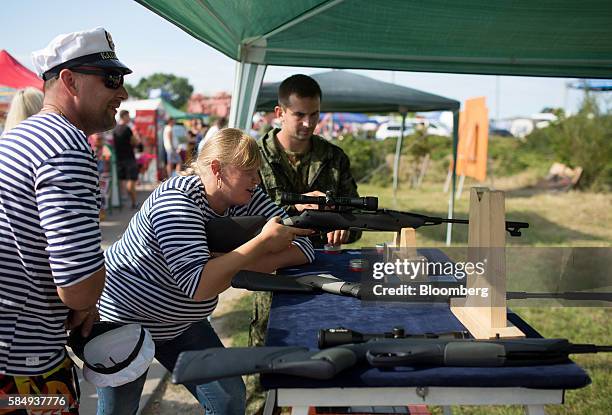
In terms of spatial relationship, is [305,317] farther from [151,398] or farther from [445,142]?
[445,142]

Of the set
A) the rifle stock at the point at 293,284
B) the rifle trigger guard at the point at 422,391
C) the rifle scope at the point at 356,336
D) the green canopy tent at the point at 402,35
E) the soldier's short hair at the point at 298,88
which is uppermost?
the green canopy tent at the point at 402,35

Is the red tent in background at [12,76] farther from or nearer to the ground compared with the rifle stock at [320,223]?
farther from the ground

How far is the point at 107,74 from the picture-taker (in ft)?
5.25

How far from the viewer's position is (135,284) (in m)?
1.99

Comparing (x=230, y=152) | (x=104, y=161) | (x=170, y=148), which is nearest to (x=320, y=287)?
(x=230, y=152)

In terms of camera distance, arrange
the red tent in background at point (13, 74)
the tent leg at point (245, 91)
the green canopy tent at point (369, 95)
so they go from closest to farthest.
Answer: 1. the tent leg at point (245, 91)
2. the red tent in background at point (13, 74)
3. the green canopy tent at point (369, 95)

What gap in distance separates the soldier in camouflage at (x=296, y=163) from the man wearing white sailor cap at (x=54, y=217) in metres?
1.34

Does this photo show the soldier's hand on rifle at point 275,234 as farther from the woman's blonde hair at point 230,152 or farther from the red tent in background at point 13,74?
the red tent in background at point 13,74

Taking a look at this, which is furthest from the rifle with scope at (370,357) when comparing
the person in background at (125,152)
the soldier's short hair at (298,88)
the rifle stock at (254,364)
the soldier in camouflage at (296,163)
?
the person in background at (125,152)

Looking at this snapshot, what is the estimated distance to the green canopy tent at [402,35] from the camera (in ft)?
10.3

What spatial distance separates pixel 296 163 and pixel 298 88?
15.9 inches

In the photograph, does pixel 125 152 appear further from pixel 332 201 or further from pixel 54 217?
pixel 54 217

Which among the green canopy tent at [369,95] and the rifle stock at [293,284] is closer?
the rifle stock at [293,284]

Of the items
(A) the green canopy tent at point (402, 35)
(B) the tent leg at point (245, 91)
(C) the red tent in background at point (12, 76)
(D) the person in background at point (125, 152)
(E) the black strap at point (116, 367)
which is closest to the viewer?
(E) the black strap at point (116, 367)
